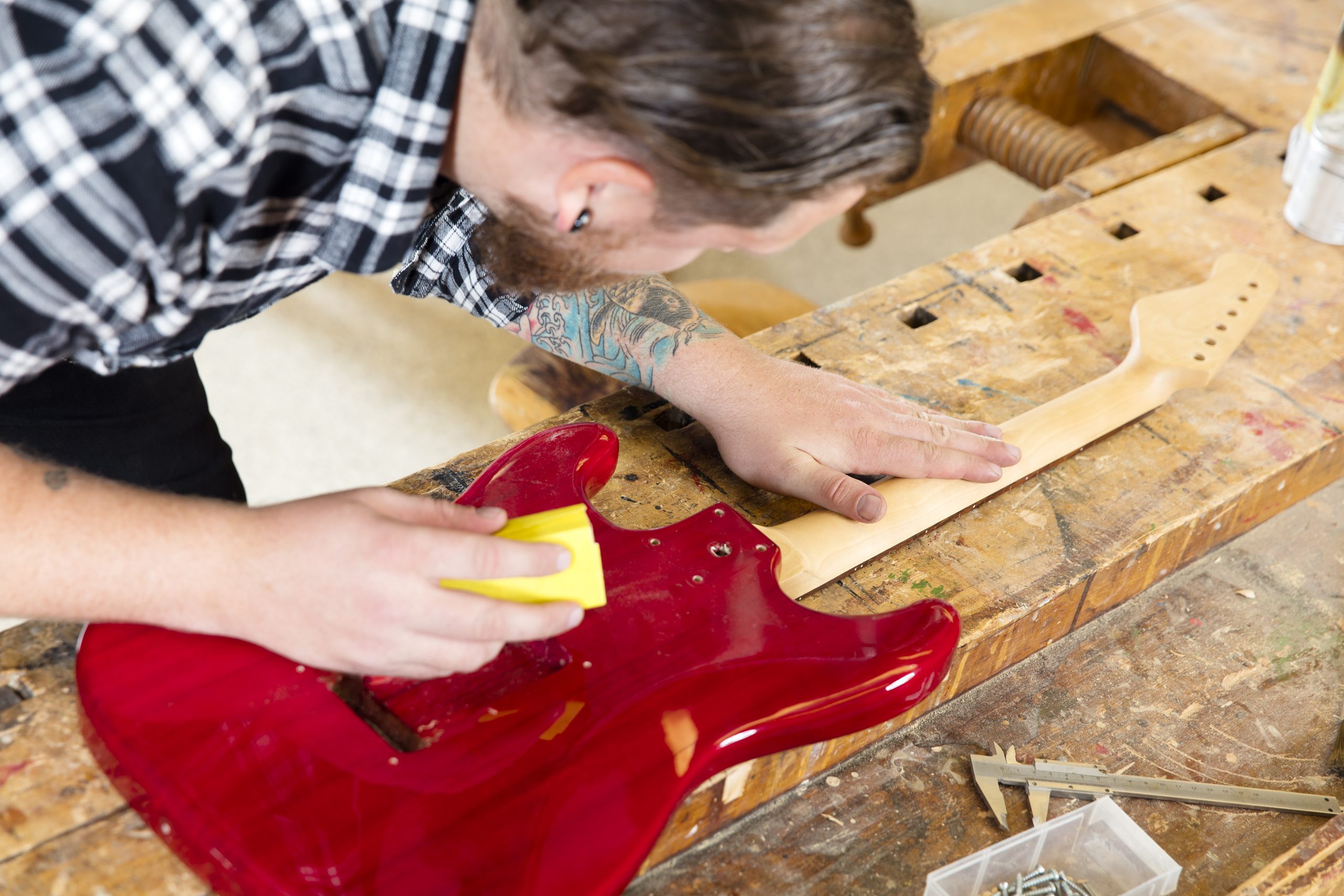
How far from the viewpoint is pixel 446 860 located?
80 centimetres

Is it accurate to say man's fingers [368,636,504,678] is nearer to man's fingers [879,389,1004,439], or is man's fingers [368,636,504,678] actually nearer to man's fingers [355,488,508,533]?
man's fingers [355,488,508,533]

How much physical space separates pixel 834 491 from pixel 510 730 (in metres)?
0.42

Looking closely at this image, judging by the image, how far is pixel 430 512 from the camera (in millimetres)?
874

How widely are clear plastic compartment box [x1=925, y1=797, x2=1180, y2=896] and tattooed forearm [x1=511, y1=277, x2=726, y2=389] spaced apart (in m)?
0.60

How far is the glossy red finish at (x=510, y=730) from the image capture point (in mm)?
808

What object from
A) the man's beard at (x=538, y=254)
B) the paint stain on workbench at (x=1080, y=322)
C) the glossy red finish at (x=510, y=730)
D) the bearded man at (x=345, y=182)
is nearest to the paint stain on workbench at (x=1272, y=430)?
the paint stain on workbench at (x=1080, y=322)

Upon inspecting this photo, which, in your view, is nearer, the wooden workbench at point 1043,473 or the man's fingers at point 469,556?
the man's fingers at point 469,556

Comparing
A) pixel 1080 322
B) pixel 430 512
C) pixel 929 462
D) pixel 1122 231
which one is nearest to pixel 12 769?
pixel 430 512

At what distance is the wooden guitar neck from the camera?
1.10 meters

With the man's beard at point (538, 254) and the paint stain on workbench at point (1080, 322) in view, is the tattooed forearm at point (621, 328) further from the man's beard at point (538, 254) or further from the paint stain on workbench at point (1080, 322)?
the paint stain on workbench at point (1080, 322)

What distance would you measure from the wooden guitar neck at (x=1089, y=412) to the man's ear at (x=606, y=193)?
1.17 feet

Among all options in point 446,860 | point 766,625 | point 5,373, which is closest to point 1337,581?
point 766,625

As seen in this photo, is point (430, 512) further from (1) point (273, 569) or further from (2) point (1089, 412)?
(2) point (1089, 412)

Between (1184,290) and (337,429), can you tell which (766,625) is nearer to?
(1184,290)
